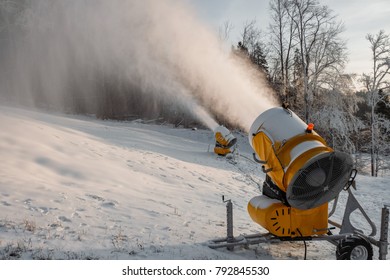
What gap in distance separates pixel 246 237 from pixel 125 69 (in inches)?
1046

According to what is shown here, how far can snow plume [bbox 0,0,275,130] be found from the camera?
1670 cm

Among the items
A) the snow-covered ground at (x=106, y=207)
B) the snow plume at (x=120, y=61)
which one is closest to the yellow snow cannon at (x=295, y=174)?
the snow-covered ground at (x=106, y=207)

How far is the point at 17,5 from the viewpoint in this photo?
31.2 meters

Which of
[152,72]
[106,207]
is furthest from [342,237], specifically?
[152,72]

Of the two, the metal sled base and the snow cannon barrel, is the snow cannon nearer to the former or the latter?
the metal sled base

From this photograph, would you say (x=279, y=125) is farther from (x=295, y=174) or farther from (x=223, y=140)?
(x=223, y=140)

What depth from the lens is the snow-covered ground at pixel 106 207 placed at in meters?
4.49

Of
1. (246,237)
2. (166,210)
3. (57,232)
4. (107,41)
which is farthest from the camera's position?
(107,41)

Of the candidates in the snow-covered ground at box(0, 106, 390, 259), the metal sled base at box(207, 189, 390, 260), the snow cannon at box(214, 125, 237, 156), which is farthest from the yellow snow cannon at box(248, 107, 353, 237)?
the snow cannon at box(214, 125, 237, 156)

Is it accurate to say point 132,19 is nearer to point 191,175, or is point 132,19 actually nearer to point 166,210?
point 191,175

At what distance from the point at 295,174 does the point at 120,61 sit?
997 inches

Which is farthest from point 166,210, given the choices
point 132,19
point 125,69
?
point 125,69

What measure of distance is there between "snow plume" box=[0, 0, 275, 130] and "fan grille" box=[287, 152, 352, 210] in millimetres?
3938

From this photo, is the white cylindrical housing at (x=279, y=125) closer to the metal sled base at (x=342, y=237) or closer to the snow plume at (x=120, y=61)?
the metal sled base at (x=342, y=237)
